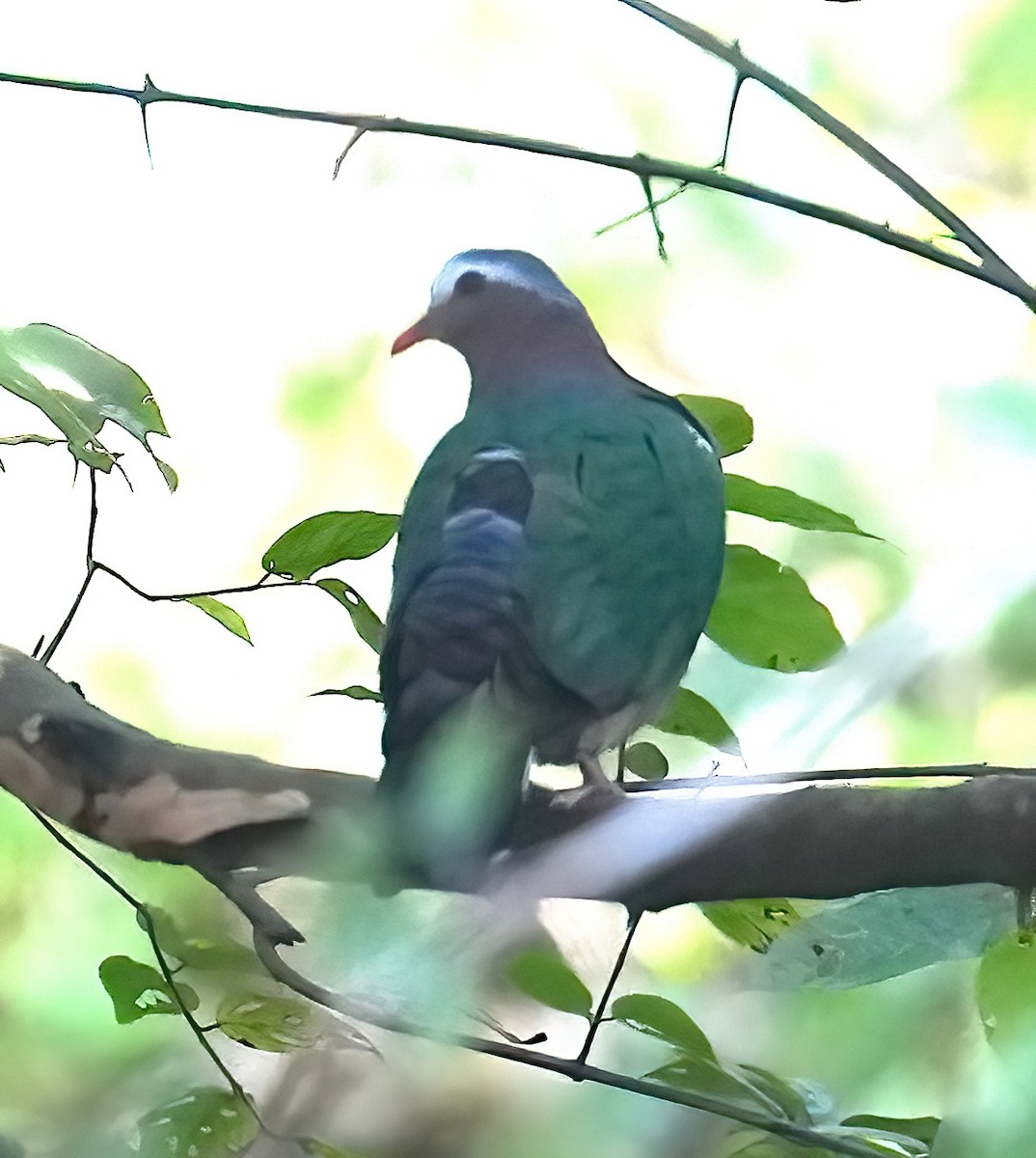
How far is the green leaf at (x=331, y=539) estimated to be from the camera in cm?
48

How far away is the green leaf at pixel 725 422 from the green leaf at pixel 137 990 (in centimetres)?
28

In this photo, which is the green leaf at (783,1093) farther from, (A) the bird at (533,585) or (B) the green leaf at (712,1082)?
(A) the bird at (533,585)

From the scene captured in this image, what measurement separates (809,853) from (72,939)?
0.31 m

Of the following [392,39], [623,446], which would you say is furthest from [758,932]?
[392,39]

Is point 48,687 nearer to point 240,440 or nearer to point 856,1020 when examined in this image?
point 240,440

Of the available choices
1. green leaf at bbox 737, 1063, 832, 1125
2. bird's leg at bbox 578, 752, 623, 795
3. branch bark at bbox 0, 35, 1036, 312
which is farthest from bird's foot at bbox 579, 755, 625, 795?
branch bark at bbox 0, 35, 1036, 312

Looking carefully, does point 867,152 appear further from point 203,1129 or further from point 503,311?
point 203,1129

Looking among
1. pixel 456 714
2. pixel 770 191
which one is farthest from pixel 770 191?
pixel 456 714

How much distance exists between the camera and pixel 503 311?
0.52 meters

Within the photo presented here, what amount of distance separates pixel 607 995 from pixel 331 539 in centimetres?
19

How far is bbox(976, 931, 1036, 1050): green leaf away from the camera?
349 millimetres

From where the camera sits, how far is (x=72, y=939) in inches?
20.7

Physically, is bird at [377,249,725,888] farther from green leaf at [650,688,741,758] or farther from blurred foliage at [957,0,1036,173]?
blurred foliage at [957,0,1036,173]

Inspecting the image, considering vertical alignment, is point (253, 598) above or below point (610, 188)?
below
